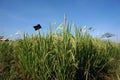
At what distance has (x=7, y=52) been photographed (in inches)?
165

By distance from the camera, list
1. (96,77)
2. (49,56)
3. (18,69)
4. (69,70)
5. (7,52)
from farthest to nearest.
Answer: (7,52) < (18,69) < (96,77) < (49,56) < (69,70)

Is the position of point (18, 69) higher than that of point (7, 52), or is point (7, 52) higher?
point (7, 52)

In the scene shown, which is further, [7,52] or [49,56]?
[7,52]

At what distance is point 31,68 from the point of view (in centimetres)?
271

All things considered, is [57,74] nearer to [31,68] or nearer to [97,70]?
[31,68]

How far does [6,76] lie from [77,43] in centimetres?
114

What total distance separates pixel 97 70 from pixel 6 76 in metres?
1.31

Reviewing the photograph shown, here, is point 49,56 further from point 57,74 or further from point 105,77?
point 105,77

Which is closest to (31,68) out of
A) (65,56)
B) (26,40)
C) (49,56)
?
(49,56)

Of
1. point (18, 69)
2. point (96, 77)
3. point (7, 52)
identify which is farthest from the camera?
point (7, 52)

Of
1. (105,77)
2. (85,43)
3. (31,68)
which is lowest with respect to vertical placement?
(105,77)

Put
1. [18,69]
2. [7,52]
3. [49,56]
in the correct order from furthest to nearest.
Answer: [7,52]
[18,69]
[49,56]

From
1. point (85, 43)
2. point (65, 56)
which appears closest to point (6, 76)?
point (65, 56)

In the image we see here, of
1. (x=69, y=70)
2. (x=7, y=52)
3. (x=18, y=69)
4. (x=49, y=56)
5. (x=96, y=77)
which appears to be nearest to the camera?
(x=69, y=70)
